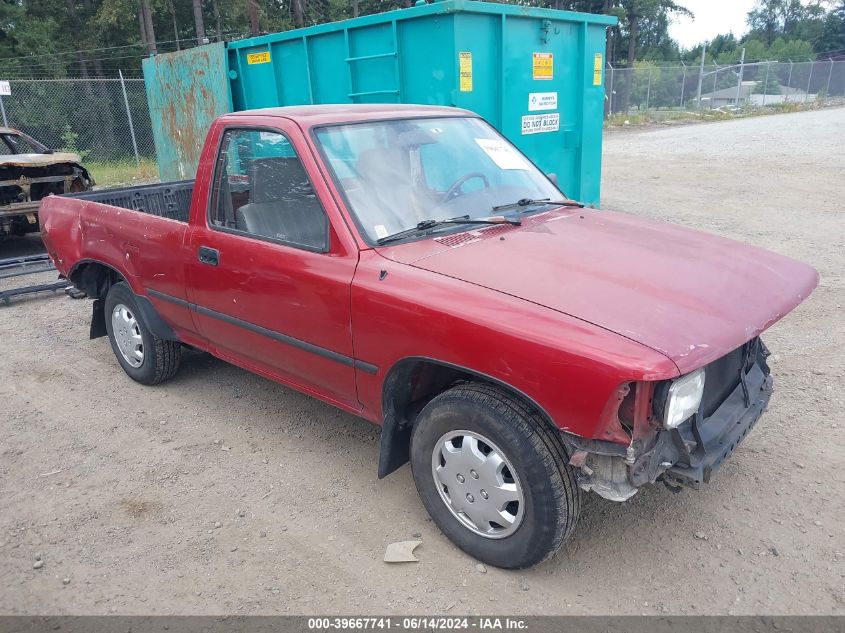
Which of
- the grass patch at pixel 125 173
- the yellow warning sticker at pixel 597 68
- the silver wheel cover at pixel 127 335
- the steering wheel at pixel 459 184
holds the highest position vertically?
the yellow warning sticker at pixel 597 68

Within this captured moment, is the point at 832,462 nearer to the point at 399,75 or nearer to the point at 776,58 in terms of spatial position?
the point at 399,75

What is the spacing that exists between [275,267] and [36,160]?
7010 millimetres

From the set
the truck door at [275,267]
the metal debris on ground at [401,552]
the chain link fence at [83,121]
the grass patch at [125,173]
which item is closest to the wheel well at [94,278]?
the truck door at [275,267]

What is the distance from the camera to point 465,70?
23.0ft

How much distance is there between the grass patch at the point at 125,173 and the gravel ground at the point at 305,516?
1159 centimetres

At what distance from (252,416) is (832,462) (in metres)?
3.36

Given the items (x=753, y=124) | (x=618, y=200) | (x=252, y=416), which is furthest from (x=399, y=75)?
(x=753, y=124)

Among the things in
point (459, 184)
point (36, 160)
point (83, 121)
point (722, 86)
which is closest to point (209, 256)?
point (459, 184)

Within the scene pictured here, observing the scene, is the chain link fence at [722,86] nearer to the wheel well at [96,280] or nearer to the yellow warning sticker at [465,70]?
the yellow warning sticker at [465,70]

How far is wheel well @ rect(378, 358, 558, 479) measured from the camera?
2.94 metres

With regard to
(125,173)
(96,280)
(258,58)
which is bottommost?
(125,173)

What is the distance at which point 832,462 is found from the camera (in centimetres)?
351

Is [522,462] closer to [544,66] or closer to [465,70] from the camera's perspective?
[465,70]

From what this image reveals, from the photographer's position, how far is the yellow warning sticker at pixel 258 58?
28.8ft
